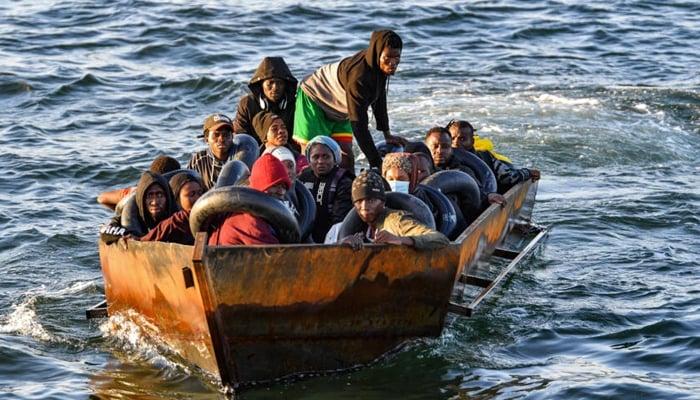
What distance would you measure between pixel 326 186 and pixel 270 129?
123 cm

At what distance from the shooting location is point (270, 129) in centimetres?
1037

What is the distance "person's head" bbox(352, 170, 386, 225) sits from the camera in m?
8.06

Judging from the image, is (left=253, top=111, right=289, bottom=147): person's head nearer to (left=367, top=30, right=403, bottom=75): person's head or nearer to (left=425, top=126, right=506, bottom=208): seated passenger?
(left=367, top=30, right=403, bottom=75): person's head

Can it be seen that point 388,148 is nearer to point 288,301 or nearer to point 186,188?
point 186,188

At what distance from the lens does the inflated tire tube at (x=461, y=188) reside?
391 inches

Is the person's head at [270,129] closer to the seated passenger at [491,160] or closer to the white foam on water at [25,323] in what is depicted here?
the seated passenger at [491,160]

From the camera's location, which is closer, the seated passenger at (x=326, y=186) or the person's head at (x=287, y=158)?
the person's head at (x=287, y=158)

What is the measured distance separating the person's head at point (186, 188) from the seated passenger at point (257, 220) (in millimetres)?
892

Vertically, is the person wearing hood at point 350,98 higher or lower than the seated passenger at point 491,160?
higher

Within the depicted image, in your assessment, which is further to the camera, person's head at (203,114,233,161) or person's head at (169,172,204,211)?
person's head at (203,114,233,161)

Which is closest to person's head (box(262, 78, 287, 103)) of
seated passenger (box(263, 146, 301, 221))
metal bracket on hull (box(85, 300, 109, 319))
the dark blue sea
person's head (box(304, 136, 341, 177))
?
seated passenger (box(263, 146, 301, 221))

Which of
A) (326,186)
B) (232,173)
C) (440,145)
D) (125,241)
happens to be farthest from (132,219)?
(440,145)

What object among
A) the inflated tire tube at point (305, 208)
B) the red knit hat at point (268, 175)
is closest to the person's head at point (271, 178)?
the red knit hat at point (268, 175)

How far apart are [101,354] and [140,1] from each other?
718 inches
